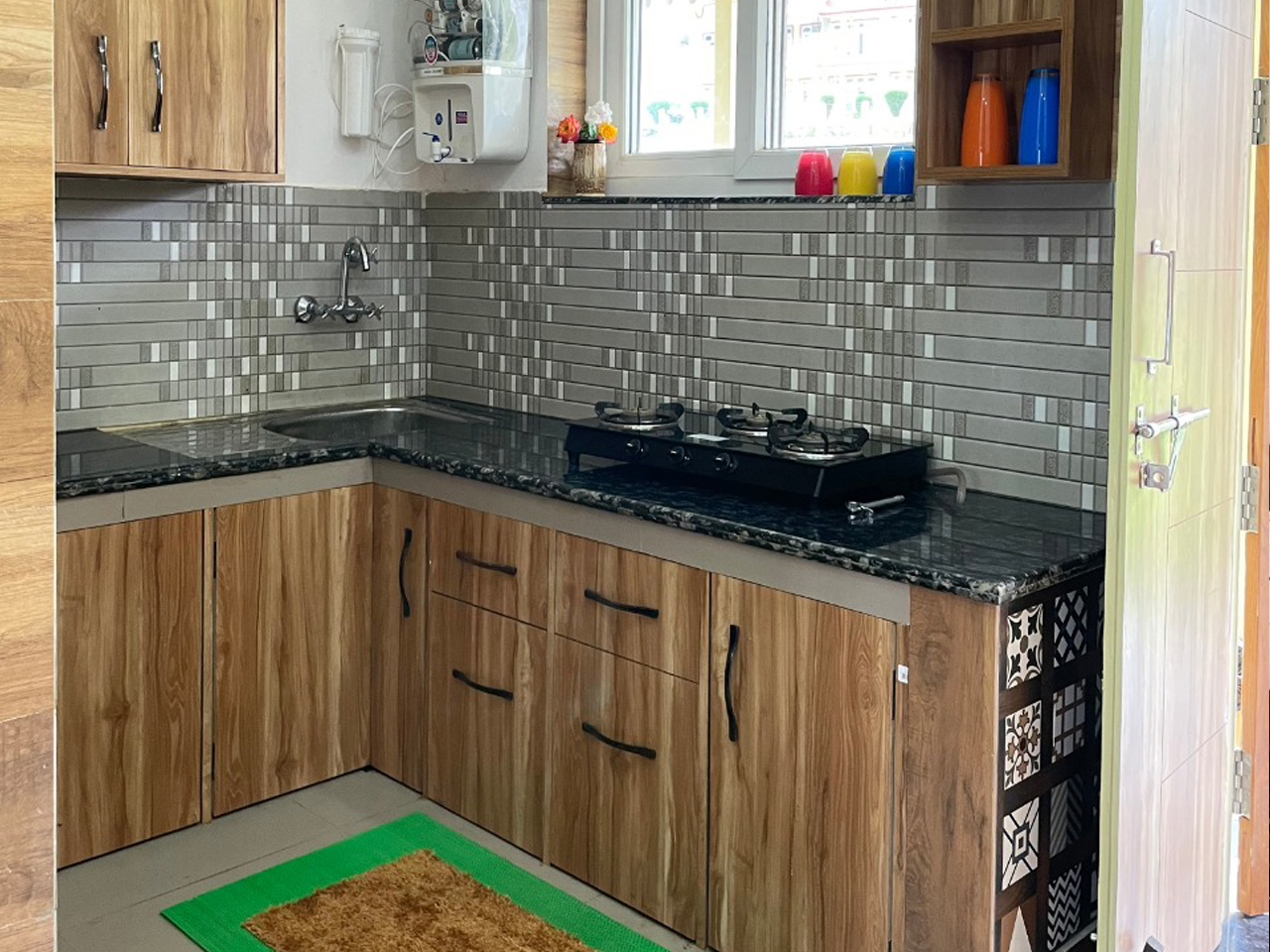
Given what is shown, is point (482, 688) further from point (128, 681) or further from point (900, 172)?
point (900, 172)

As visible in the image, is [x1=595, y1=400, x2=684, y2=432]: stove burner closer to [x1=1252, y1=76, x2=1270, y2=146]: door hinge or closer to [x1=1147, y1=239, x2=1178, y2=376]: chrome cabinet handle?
[x1=1147, y1=239, x2=1178, y2=376]: chrome cabinet handle

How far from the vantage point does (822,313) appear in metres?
3.20

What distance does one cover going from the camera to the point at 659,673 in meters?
2.79

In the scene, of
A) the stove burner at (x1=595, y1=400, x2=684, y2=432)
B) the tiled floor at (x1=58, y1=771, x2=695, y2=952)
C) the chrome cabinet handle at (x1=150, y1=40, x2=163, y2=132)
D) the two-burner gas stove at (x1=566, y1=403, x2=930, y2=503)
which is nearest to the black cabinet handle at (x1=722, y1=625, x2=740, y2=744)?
the two-burner gas stove at (x1=566, y1=403, x2=930, y2=503)

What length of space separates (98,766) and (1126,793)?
2116 mm

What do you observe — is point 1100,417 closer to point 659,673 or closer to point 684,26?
point 659,673

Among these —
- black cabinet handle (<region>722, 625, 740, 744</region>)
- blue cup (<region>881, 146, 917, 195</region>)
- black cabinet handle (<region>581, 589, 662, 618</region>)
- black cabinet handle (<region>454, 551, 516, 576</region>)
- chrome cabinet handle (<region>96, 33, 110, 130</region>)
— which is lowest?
black cabinet handle (<region>722, 625, 740, 744</region>)

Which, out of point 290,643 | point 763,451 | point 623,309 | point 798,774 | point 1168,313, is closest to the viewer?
point 1168,313

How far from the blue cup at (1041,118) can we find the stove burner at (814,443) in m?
0.63

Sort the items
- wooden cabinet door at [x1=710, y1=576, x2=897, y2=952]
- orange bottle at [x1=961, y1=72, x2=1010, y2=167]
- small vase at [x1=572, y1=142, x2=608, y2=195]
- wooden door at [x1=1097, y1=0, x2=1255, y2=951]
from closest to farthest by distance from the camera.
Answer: wooden door at [x1=1097, y1=0, x2=1255, y2=951] < wooden cabinet door at [x1=710, y1=576, x2=897, y2=952] < orange bottle at [x1=961, y1=72, x2=1010, y2=167] < small vase at [x1=572, y1=142, x2=608, y2=195]

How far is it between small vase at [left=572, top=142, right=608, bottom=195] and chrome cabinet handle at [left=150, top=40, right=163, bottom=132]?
1111 mm

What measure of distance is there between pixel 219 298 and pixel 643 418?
131 centimetres

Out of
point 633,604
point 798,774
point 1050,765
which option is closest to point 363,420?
point 633,604

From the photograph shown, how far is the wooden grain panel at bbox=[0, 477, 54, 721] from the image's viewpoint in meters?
1.67
